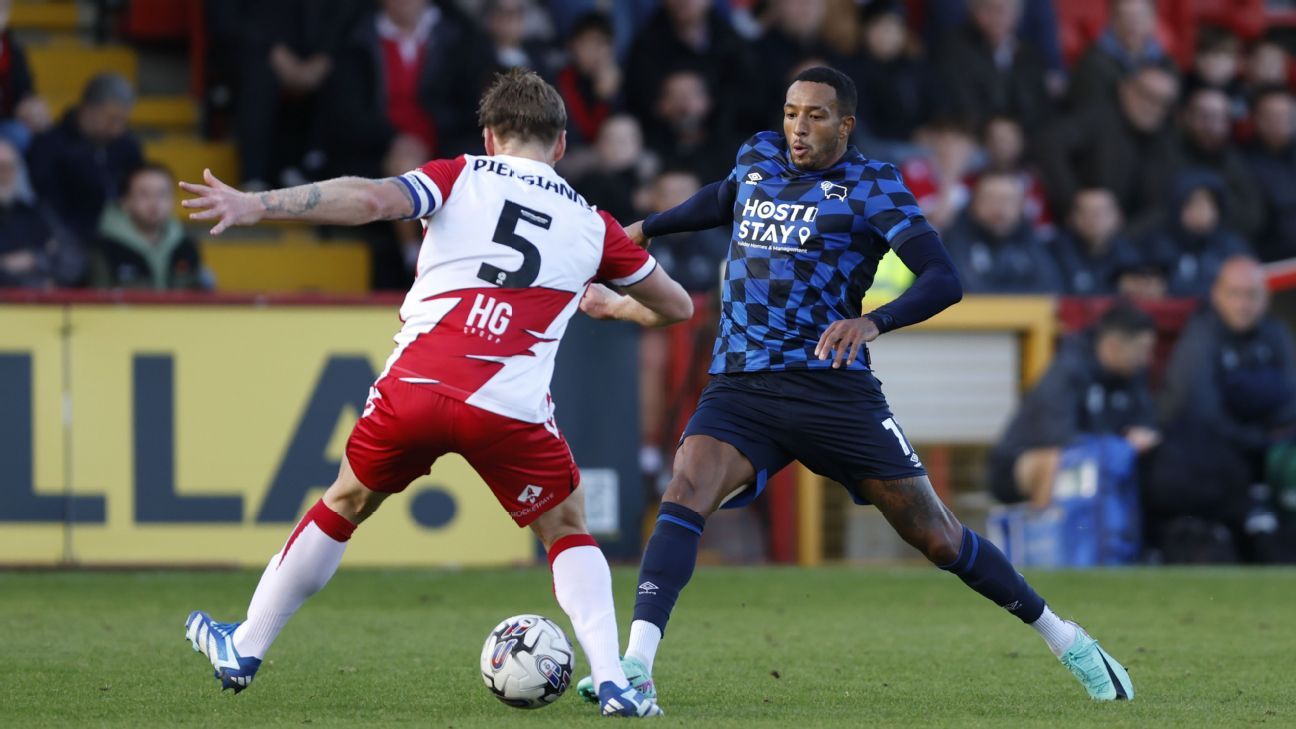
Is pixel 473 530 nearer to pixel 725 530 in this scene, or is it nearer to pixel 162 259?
pixel 725 530

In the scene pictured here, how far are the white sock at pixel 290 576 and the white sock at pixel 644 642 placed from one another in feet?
3.12

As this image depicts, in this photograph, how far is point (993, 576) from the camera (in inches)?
269

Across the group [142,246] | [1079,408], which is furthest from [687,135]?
[142,246]

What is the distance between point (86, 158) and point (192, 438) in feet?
8.38

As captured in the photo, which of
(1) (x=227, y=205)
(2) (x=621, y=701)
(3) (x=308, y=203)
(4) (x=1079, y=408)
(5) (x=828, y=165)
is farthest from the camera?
(4) (x=1079, y=408)

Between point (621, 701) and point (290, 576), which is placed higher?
point (290, 576)

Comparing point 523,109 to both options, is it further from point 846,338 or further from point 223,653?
point 223,653

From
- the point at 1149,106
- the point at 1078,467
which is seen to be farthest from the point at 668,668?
the point at 1149,106

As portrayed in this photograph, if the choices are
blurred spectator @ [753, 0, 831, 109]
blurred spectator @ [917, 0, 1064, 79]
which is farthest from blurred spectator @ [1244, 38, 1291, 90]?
blurred spectator @ [753, 0, 831, 109]

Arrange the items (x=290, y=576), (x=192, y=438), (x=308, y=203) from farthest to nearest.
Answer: (x=192, y=438), (x=290, y=576), (x=308, y=203)

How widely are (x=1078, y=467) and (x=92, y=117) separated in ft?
21.6

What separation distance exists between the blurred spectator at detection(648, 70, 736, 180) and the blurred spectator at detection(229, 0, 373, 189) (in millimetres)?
2378

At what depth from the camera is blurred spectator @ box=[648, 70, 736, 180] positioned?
14602 millimetres

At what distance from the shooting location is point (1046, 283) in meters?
14.6
